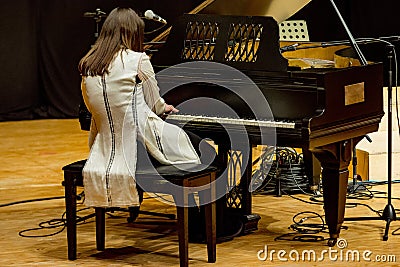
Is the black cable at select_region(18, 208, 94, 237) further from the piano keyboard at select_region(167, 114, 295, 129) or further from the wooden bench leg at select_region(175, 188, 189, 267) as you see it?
the wooden bench leg at select_region(175, 188, 189, 267)

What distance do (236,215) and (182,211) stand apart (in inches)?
39.2

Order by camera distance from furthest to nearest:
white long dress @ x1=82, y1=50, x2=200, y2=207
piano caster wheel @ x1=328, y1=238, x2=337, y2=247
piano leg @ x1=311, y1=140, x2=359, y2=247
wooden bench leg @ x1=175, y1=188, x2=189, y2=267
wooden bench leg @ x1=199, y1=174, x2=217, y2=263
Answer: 1. piano caster wheel @ x1=328, y1=238, x2=337, y2=247
2. piano leg @ x1=311, y1=140, x2=359, y2=247
3. wooden bench leg @ x1=199, y1=174, x2=217, y2=263
4. white long dress @ x1=82, y1=50, x2=200, y2=207
5. wooden bench leg @ x1=175, y1=188, x2=189, y2=267

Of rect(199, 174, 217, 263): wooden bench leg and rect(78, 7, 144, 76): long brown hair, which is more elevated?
rect(78, 7, 144, 76): long brown hair

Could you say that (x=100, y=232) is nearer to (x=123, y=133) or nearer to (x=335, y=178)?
(x=123, y=133)

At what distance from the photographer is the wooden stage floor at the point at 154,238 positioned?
5.05 m

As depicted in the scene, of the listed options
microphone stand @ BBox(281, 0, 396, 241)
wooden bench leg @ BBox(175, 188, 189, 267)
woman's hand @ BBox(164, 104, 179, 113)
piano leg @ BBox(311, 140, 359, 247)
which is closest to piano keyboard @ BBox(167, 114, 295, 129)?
woman's hand @ BBox(164, 104, 179, 113)

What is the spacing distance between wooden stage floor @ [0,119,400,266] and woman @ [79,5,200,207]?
1.56 feet

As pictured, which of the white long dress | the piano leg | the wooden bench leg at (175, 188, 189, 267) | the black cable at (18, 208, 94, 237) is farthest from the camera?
the black cable at (18, 208, 94, 237)

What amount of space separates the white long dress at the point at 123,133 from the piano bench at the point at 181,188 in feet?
0.29

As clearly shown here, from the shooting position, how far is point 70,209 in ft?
16.6

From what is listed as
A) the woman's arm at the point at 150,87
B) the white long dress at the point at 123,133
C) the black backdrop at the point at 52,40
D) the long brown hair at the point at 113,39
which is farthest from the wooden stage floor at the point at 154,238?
the black backdrop at the point at 52,40

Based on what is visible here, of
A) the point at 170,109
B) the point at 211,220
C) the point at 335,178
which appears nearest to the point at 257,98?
the point at 170,109

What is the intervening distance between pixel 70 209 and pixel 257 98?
1.25 meters

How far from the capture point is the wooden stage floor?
5051mm
